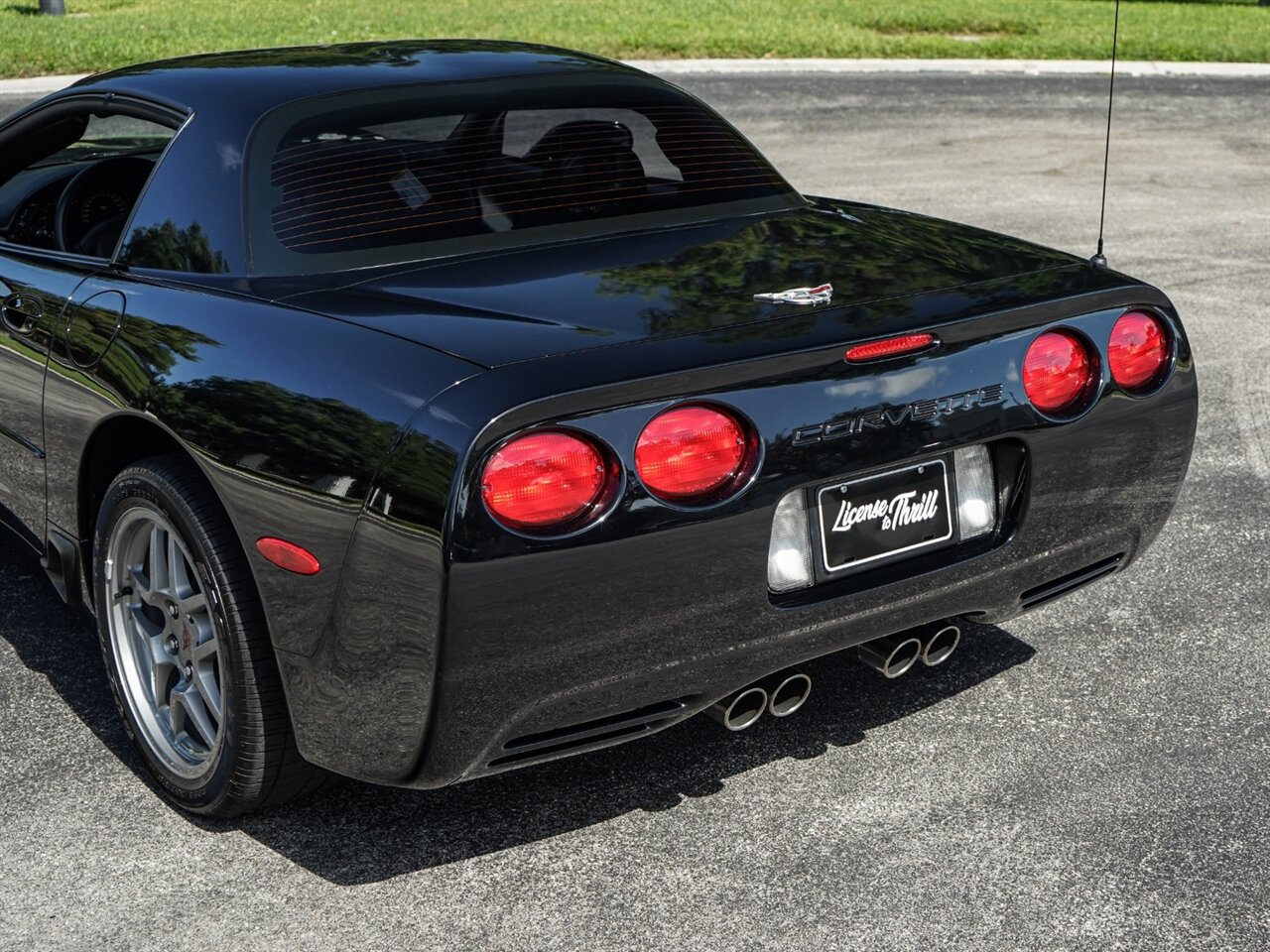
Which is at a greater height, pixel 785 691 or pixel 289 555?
pixel 289 555

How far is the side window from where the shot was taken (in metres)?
4.06

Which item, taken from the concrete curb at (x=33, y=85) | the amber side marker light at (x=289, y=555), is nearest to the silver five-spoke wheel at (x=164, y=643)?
the amber side marker light at (x=289, y=555)

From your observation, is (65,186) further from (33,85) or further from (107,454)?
(33,85)

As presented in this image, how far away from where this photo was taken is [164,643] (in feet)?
11.5

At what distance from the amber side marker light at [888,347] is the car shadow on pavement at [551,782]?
104 cm

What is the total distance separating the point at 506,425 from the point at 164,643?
1.29 metres

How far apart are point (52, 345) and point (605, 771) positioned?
1559 mm

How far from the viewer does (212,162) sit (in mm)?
3467

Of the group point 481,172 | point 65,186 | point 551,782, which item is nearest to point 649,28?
point 65,186

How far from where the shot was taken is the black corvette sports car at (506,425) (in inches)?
107

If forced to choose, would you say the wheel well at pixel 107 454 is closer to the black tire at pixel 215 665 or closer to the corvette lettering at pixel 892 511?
the black tire at pixel 215 665

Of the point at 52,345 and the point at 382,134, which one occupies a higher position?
the point at 382,134

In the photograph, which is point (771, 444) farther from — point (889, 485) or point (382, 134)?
point (382, 134)

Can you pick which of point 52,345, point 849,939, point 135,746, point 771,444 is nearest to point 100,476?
point 52,345
